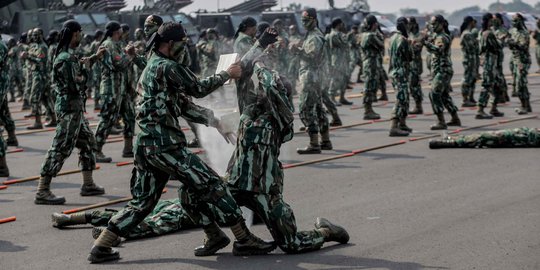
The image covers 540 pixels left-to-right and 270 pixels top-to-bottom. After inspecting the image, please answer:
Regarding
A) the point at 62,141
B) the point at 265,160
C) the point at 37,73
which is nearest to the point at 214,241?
the point at 265,160

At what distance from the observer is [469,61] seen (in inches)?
766

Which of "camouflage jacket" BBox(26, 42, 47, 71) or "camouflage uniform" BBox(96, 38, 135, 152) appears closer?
"camouflage uniform" BBox(96, 38, 135, 152)

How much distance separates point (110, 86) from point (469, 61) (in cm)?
892

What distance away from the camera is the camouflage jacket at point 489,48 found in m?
17.3

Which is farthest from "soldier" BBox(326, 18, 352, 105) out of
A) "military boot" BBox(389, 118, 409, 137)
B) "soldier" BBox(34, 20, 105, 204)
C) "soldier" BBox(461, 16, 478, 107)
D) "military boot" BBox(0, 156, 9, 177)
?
"soldier" BBox(34, 20, 105, 204)

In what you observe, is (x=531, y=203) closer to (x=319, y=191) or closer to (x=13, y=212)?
(x=319, y=191)

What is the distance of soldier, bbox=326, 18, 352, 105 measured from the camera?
20.5 metres

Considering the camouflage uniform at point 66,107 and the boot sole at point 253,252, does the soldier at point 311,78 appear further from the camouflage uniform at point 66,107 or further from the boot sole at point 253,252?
the boot sole at point 253,252

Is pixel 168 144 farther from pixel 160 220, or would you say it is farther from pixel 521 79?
pixel 521 79

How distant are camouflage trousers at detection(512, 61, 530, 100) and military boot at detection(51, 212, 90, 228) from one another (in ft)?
37.1

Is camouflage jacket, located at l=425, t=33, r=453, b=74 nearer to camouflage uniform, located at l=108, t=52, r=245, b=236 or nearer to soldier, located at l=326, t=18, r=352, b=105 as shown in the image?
soldier, located at l=326, t=18, r=352, b=105

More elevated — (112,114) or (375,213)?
(112,114)

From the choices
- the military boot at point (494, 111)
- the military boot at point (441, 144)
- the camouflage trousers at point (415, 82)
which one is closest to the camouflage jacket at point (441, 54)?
the camouflage trousers at point (415, 82)

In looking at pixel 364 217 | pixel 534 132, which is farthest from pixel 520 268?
pixel 534 132
